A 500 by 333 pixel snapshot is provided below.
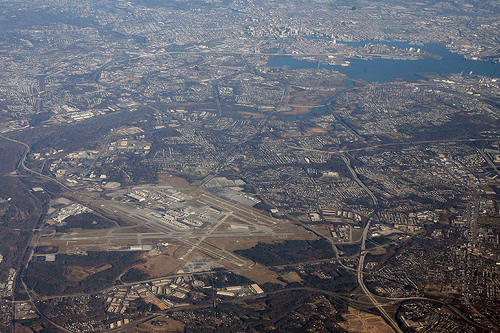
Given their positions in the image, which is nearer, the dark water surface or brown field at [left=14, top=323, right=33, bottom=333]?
brown field at [left=14, top=323, right=33, bottom=333]

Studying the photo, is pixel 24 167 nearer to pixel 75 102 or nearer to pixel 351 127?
pixel 75 102

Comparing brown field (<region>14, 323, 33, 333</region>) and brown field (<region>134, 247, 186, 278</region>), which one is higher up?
brown field (<region>14, 323, 33, 333</region>)

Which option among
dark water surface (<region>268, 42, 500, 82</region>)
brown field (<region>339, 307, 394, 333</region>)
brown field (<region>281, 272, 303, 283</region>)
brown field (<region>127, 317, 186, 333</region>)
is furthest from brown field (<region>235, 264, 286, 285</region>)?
dark water surface (<region>268, 42, 500, 82</region>)

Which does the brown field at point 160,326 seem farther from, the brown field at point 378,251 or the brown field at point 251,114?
the brown field at point 251,114

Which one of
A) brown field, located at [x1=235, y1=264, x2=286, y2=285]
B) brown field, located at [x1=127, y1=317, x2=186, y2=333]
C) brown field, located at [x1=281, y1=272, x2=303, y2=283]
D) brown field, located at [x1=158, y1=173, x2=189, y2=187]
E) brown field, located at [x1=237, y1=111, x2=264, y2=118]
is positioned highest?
brown field, located at [x1=127, y1=317, x2=186, y2=333]

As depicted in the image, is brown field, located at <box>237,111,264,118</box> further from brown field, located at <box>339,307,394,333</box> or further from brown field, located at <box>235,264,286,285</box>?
brown field, located at <box>339,307,394,333</box>

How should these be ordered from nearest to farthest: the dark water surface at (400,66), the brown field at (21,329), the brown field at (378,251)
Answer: the brown field at (21,329), the brown field at (378,251), the dark water surface at (400,66)

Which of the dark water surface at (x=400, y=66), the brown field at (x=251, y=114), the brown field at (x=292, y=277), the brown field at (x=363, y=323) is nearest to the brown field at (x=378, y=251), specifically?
the brown field at (x=292, y=277)
